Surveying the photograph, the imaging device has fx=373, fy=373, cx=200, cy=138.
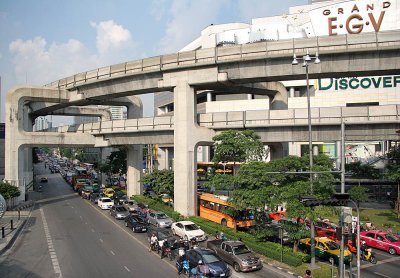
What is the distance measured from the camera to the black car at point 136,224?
35.9m

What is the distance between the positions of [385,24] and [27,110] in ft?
244

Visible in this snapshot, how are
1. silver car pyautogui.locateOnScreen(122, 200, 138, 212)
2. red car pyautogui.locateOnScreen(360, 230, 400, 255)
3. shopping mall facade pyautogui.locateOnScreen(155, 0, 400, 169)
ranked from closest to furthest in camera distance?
red car pyautogui.locateOnScreen(360, 230, 400, 255) < silver car pyautogui.locateOnScreen(122, 200, 138, 212) < shopping mall facade pyautogui.locateOnScreen(155, 0, 400, 169)

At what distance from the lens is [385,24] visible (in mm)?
76688

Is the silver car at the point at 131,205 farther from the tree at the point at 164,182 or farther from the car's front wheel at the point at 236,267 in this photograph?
the car's front wheel at the point at 236,267

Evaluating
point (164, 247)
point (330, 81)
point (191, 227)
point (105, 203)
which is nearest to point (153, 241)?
point (164, 247)

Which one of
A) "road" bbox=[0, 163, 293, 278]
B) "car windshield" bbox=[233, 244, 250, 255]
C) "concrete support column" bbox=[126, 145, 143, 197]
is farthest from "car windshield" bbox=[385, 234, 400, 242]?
"concrete support column" bbox=[126, 145, 143, 197]

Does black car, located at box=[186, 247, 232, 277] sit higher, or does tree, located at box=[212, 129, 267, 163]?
tree, located at box=[212, 129, 267, 163]

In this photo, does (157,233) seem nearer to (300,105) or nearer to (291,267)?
(291,267)

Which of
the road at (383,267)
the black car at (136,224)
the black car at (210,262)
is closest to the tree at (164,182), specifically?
the black car at (136,224)

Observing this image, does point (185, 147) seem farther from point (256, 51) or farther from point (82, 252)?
point (82, 252)

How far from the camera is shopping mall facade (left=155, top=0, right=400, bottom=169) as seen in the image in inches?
2911

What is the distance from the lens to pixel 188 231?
3238 cm

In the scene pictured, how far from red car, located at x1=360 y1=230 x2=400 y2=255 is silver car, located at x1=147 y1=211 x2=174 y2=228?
1822 centimetres

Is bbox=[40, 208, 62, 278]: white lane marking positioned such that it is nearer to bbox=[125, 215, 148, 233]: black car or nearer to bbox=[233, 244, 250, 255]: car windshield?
bbox=[125, 215, 148, 233]: black car
